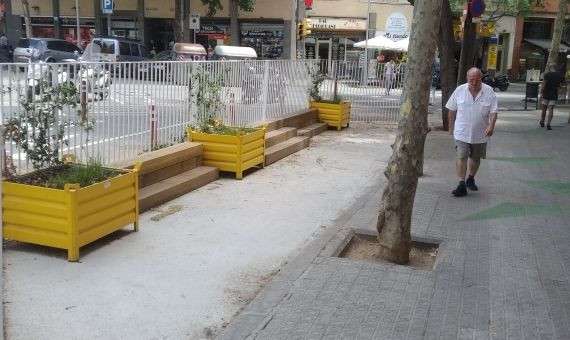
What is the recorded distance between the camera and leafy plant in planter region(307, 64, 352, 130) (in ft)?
50.2

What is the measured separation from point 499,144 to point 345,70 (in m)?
5.22

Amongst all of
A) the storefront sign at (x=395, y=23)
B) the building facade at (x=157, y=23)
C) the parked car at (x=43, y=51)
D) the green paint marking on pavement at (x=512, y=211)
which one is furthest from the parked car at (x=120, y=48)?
the green paint marking on pavement at (x=512, y=211)

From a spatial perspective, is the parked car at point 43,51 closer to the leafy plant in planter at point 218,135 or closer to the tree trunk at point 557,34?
the leafy plant in planter at point 218,135

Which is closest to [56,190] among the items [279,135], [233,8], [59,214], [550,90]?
[59,214]

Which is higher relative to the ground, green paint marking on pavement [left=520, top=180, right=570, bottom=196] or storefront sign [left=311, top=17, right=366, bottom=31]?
storefront sign [left=311, top=17, right=366, bottom=31]

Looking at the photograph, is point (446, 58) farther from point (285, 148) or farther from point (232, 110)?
point (232, 110)

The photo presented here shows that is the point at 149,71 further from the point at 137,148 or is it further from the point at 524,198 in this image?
the point at 524,198

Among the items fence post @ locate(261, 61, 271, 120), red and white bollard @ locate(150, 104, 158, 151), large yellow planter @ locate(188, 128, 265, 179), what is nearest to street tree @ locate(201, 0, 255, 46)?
fence post @ locate(261, 61, 271, 120)

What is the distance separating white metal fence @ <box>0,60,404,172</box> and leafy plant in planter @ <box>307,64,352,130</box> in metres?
1.15

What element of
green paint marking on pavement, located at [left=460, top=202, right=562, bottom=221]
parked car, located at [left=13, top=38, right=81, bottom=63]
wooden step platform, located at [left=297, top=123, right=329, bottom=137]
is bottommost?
green paint marking on pavement, located at [left=460, top=202, right=562, bottom=221]

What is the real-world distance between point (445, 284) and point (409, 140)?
1.31m

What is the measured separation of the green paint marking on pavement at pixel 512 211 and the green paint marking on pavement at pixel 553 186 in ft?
3.29

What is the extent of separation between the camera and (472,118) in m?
7.93

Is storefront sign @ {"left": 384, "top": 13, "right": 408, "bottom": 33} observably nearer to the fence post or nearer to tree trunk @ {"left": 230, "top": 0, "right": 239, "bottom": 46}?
tree trunk @ {"left": 230, "top": 0, "right": 239, "bottom": 46}
